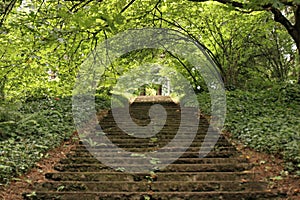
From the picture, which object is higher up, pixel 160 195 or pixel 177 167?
pixel 177 167

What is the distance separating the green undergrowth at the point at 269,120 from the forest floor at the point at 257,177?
175 millimetres

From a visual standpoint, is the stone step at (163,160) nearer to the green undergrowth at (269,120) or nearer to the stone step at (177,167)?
the stone step at (177,167)

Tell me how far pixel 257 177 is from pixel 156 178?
152 cm

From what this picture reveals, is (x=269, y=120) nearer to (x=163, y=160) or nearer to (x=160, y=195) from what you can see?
(x=163, y=160)

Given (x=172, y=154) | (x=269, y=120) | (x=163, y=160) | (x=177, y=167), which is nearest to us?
(x=177, y=167)

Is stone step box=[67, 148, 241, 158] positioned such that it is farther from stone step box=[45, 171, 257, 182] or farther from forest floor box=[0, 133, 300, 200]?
stone step box=[45, 171, 257, 182]

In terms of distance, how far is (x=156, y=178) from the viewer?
5086 millimetres

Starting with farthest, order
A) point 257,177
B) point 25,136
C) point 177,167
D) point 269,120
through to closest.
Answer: point 269,120, point 25,136, point 177,167, point 257,177

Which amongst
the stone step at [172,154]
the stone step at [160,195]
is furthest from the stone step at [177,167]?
the stone step at [160,195]

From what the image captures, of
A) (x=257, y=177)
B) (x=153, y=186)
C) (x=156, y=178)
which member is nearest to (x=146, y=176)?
(x=156, y=178)

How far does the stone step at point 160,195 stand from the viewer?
436 cm

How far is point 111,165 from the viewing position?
5617 millimetres

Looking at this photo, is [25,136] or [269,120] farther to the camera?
[269,120]

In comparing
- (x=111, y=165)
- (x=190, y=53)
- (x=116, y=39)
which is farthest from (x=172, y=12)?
(x=111, y=165)
